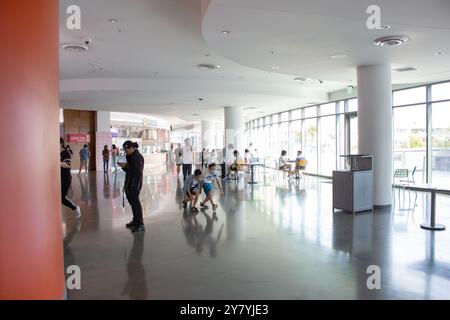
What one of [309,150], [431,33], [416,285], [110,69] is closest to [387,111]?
[431,33]

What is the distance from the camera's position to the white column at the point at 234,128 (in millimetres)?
17203

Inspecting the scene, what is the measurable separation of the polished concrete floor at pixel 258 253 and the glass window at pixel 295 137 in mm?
11568

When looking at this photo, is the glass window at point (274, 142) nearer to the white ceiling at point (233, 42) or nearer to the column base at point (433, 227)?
the white ceiling at point (233, 42)

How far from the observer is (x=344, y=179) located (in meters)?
7.82

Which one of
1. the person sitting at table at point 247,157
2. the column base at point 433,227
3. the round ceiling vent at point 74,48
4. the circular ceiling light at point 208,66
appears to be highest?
the circular ceiling light at point 208,66

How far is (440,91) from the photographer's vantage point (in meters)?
10.8

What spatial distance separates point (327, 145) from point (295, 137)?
3.68 metres

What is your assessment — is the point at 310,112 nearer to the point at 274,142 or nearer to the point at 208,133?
the point at 274,142

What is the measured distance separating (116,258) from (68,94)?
1082 cm

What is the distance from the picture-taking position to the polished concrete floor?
364 cm

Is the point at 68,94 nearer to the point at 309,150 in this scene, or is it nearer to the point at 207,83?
the point at 207,83

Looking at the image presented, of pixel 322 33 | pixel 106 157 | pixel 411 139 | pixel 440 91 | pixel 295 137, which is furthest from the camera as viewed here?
pixel 295 137

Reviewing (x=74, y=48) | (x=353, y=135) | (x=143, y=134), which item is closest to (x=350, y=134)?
(x=353, y=135)

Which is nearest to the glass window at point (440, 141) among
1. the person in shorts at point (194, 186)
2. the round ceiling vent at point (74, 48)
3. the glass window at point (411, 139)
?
the glass window at point (411, 139)
